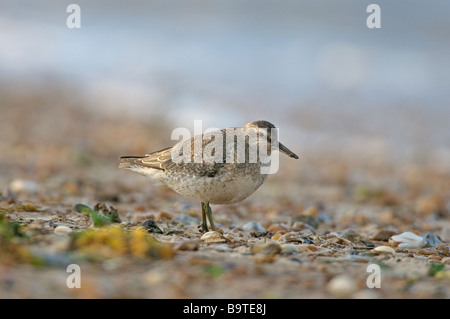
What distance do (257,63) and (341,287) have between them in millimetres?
20579

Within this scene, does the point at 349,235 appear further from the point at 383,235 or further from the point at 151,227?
the point at 151,227

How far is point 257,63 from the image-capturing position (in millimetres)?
24625

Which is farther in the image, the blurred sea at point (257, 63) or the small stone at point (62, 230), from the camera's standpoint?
the blurred sea at point (257, 63)

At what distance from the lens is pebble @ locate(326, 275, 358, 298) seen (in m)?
4.58

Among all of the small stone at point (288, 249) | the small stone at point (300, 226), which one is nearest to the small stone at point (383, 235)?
the small stone at point (300, 226)

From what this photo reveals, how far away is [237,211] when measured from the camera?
30.9ft

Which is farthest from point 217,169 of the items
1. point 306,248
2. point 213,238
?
point 306,248

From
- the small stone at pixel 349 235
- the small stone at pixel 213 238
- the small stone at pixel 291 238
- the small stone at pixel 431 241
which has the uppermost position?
the small stone at pixel 213 238

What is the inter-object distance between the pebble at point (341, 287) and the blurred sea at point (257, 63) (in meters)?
11.2

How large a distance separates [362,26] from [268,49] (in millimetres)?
5851

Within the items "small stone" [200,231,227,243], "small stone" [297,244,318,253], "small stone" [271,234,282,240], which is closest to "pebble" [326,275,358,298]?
"small stone" [297,244,318,253]

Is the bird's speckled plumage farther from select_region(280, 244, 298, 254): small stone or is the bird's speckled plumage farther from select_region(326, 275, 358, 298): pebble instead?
select_region(326, 275, 358, 298): pebble

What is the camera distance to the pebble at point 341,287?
4582 millimetres

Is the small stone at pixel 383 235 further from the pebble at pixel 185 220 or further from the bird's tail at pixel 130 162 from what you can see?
the bird's tail at pixel 130 162
